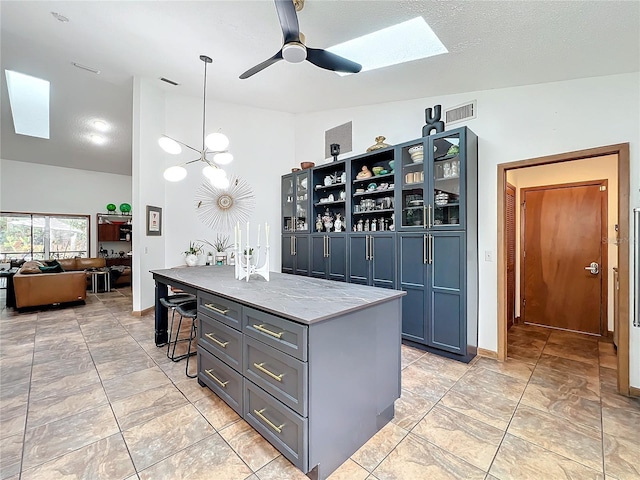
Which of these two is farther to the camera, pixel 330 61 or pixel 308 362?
pixel 330 61

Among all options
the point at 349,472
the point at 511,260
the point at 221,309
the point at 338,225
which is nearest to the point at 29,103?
the point at 338,225

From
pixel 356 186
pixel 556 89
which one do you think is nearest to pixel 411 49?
pixel 556 89

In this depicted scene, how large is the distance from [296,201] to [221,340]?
303 centimetres

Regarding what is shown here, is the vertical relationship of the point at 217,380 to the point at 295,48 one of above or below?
below

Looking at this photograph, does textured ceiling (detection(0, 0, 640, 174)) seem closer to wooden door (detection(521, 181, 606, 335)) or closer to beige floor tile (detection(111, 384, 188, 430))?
wooden door (detection(521, 181, 606, 335))

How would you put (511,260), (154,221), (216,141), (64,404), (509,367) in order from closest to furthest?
(64,404) → (509,367) → (216,141) → (511,260) → (154,221)

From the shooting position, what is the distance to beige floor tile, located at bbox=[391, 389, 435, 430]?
1.91m

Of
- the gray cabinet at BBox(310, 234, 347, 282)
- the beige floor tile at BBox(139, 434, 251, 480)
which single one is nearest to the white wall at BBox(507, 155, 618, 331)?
the gray cabinet at BBox(310, 234, 347, 282)

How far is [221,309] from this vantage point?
1.98 meters

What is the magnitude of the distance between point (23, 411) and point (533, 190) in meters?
5.92

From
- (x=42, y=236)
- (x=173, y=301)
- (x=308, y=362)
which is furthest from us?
(x=42, y=236)

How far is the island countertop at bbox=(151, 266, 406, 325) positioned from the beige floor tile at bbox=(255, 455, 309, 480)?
83 cm

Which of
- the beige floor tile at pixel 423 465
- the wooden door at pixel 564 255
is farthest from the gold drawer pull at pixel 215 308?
the wooden door at pixel 564 255

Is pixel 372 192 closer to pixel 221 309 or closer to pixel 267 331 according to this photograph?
pixel 221 309
